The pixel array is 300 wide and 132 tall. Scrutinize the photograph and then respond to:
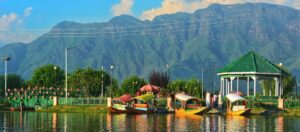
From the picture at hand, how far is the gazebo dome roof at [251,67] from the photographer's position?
79688mm

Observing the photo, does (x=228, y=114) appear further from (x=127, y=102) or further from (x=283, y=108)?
(x=127, y=102)

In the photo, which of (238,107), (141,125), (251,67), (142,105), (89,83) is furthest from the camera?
(89,83)

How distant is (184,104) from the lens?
74750mm

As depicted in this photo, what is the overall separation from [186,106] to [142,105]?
5725 mm

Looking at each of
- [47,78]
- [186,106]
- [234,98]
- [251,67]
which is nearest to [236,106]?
[234,98]

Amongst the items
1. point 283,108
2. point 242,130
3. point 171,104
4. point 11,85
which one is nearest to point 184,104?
point 171,104

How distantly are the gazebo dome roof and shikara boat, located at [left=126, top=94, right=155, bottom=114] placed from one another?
41.5 ft

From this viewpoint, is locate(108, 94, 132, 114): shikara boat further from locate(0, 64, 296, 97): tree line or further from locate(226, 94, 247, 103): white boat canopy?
locate(0, 64, 296, 97): tree line

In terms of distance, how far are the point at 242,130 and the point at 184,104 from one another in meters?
32.0

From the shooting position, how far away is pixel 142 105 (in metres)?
74.5

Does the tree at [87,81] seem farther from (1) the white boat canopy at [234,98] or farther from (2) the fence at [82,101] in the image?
(1) the white boat canopy at [234,98]

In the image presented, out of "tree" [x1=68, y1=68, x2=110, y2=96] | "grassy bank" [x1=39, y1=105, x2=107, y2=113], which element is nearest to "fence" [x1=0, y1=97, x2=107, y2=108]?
"grassy bank" [x1=39, y1=105, x2=107, y2=113]

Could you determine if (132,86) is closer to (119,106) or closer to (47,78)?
(47,78)

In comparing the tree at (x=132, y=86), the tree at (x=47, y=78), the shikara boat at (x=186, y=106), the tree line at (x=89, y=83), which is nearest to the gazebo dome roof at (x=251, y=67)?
the shikara boat at (x=186, y=106)
